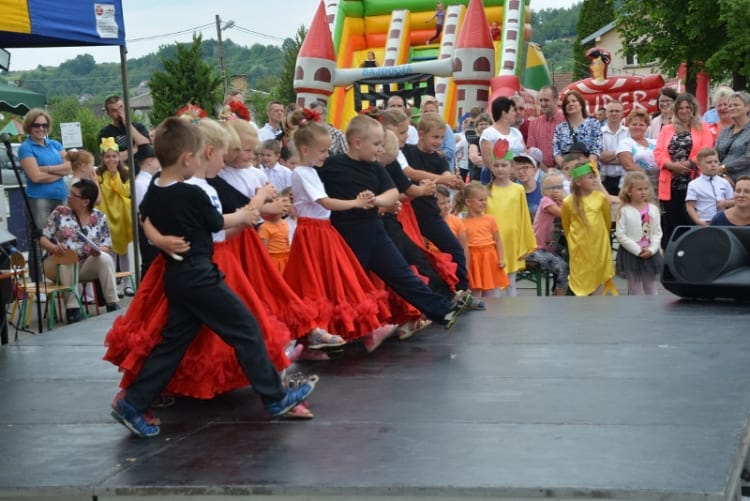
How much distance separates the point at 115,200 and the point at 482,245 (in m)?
4.63

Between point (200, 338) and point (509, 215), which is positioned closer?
point (200, 338)

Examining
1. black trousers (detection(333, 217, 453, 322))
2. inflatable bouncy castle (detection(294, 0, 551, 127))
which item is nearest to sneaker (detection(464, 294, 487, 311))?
black trousers (detection(333, 217, 453, 322))

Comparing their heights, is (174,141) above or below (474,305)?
above

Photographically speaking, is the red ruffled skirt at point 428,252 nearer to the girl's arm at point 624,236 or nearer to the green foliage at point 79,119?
the girl's arm at point 624,236

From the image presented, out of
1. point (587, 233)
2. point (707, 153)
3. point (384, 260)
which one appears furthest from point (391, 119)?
point (707, 153)

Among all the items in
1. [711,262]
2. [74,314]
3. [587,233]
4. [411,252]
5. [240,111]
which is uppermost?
[240,111]

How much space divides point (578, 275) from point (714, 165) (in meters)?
1.76

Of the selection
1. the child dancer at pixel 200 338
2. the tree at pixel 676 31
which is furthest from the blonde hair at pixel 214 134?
the tree at pixel 676 31

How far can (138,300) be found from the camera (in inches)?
214

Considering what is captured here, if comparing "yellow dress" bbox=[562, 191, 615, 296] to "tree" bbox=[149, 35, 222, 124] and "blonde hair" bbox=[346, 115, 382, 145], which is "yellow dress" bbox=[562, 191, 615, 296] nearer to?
"blonde hair" bbox=[346, 115, 382, 145]

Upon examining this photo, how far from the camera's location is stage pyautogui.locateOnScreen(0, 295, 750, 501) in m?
4.16

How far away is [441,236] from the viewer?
833cm

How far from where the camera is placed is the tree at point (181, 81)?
42031mm

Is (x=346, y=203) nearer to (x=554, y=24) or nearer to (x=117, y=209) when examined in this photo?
(x=117, y=209)
